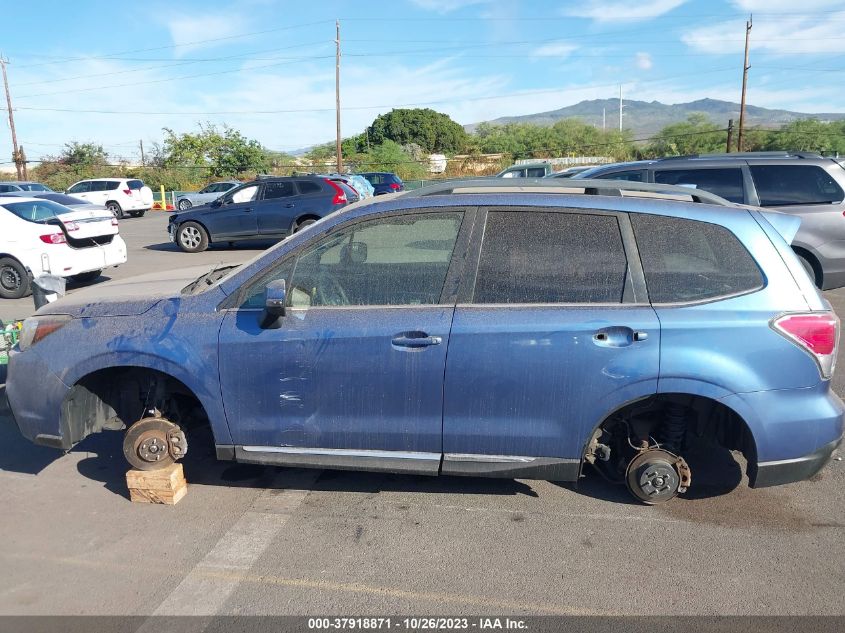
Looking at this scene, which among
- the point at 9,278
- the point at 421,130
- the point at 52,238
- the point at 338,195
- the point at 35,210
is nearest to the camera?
the point at 52,238

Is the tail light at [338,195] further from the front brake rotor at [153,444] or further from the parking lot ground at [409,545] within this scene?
the front brake rotor at [153,444]

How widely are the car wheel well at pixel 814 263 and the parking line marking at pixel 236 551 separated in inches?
268

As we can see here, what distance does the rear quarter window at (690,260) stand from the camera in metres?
3.38

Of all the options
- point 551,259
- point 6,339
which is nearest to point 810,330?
point 551,259

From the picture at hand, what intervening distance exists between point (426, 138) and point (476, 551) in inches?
2803

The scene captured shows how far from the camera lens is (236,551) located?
133 inches

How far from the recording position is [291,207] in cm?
1509

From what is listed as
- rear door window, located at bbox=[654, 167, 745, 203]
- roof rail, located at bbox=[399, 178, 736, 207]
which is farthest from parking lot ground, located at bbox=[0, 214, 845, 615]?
rear door window, located at bbox=[654, 167, 745, 203]

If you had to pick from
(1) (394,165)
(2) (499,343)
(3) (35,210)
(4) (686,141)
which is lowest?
(2) (499,343)

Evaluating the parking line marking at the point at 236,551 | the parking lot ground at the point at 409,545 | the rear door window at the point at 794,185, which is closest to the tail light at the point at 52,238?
the parking lot ground at the point at 409,545

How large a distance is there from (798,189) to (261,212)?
1109 centimetres

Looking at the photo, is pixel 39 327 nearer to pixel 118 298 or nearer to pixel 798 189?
pixel 118 298

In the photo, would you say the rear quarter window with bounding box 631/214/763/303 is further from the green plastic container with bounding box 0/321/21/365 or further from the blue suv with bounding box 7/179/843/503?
the green plastic container with bounding box 0/321/21/365

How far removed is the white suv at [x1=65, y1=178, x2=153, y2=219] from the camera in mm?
27922
